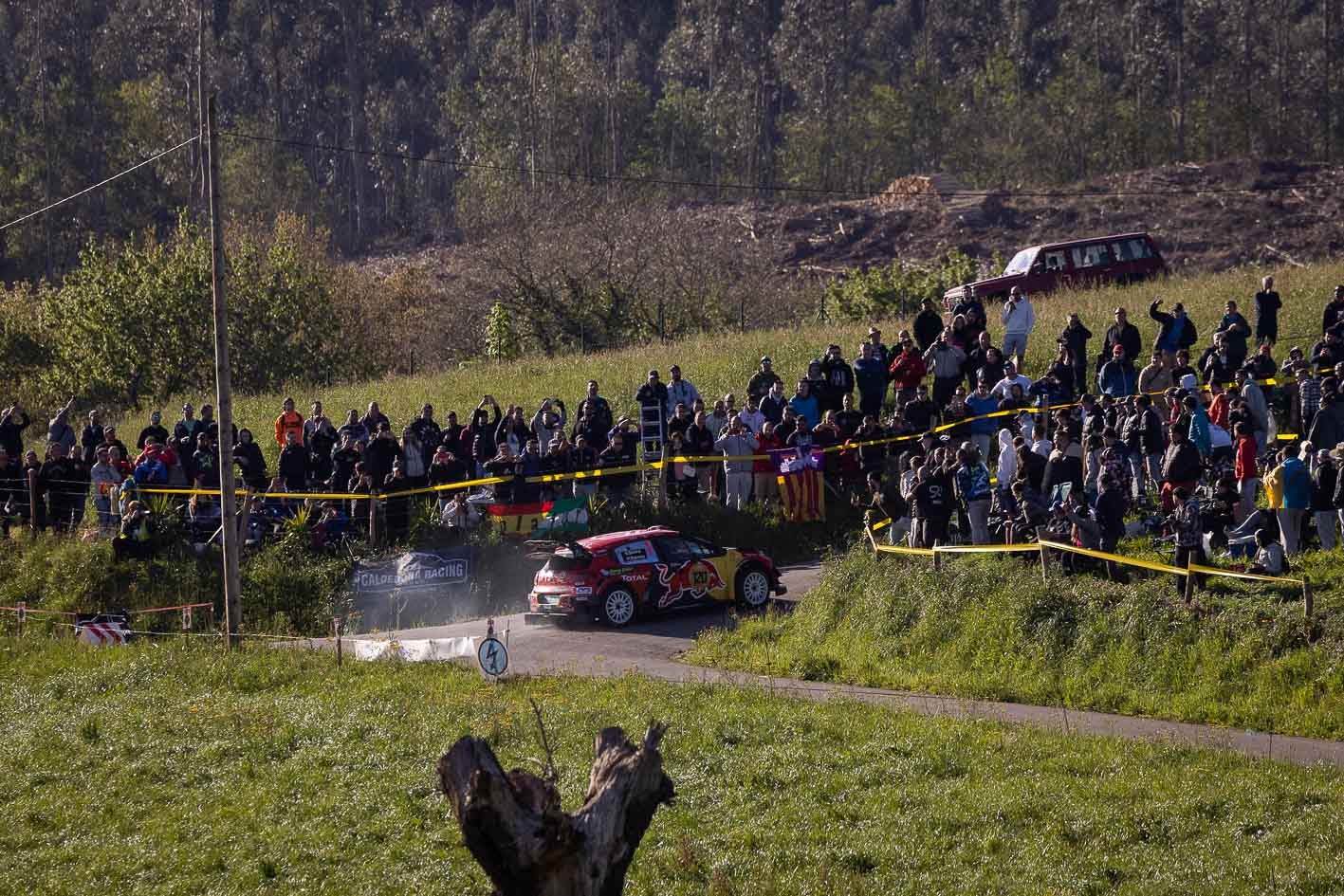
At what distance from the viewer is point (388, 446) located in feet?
85.1

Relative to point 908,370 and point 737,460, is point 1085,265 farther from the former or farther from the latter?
point 737,460

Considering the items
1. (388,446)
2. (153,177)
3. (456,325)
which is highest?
(153,177)

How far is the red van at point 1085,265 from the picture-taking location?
39.7m

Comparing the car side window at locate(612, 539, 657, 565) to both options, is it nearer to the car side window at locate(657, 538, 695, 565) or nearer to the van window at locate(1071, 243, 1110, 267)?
the car side window at locate(657, 538, 695, 565)

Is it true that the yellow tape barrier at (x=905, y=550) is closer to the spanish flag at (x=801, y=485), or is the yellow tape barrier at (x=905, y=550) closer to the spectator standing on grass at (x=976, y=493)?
the spectator standing on grass at (x=976, y=493)

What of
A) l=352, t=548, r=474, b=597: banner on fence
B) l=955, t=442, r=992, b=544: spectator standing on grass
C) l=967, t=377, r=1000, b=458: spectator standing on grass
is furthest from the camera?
l=967, t=377, r=1000, b=458: spectator standing on grass

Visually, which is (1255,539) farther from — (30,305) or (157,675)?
(30,305)

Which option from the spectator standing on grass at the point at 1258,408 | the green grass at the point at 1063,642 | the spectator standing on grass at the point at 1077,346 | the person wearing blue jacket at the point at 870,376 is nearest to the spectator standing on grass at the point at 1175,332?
the spectator standing on grass at the point at 1077,346

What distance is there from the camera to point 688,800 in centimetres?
1362

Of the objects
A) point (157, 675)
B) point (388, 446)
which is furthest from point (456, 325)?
point (157, 675)

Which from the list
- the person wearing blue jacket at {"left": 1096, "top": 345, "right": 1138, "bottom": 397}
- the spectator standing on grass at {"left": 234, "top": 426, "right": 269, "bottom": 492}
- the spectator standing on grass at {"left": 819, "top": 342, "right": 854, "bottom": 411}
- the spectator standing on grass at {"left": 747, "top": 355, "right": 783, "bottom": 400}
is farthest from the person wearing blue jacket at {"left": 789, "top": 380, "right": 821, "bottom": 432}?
the spectator standing on grass at {"left": 234, "top": 426, "right": 269, "bottom": 492}

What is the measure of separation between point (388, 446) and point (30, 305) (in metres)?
36.1

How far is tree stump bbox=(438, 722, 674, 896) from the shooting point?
7.23 metres

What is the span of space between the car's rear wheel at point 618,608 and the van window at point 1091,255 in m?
21.9
